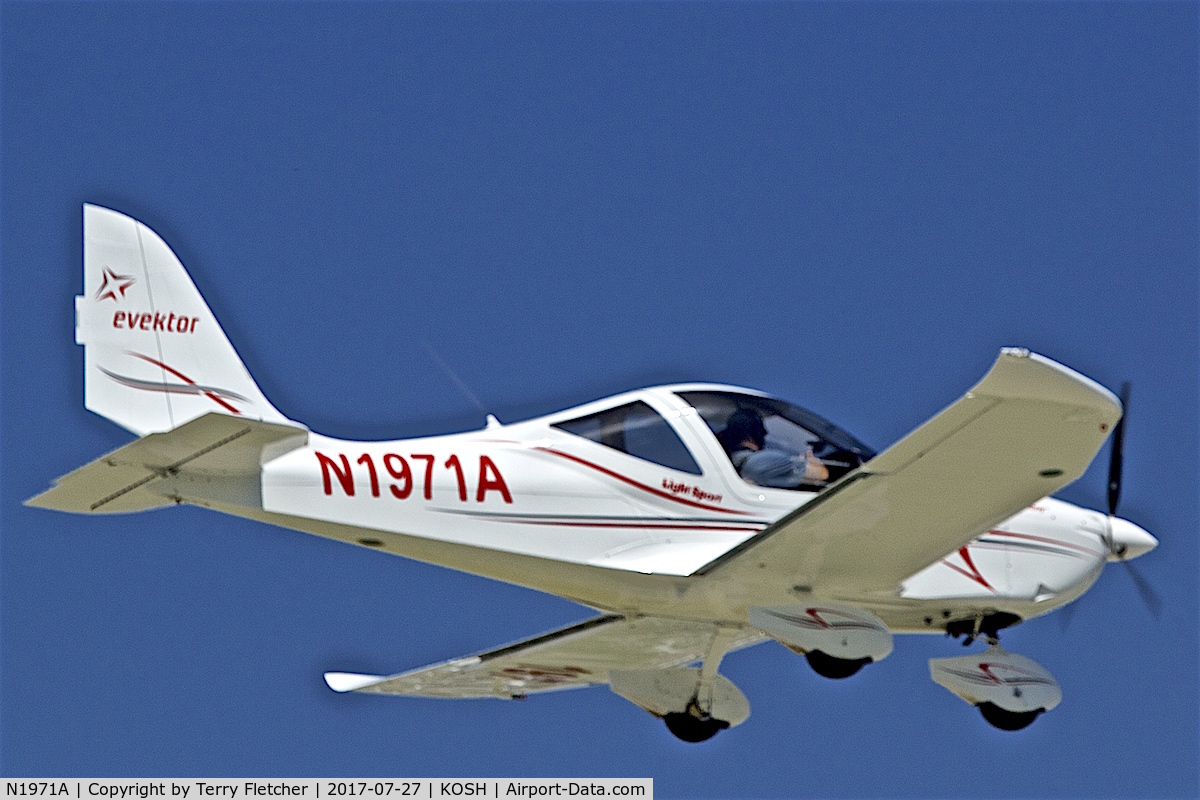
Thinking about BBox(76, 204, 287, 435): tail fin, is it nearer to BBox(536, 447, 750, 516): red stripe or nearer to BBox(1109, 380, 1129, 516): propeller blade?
BBox(536, 447, 750, 516): red stripe

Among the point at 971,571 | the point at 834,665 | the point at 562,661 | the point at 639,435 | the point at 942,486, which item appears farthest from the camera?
the point at 562,661

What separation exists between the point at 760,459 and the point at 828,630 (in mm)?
1332

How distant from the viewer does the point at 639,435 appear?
40.6 feet

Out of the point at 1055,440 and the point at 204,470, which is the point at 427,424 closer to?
the point at 204,470

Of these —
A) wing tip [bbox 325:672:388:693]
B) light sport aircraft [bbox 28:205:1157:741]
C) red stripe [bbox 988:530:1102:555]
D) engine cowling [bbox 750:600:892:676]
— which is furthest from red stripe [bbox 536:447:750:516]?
wing tip [bbox 325:672:388:693]

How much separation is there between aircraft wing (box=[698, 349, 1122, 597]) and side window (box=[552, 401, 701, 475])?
82 centimetres

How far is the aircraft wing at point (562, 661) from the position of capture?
13.4m

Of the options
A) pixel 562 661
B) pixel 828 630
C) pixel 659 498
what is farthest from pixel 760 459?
pixel 562 661

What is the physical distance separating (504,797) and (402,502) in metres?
2.70

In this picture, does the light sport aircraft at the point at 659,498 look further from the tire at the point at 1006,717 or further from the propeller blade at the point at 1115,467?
the propeller blade at the point at 1115,467

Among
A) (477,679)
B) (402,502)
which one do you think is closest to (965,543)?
(402,502)

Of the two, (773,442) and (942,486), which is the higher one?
(773,442)

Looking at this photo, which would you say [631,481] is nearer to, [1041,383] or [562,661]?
[562,661]
